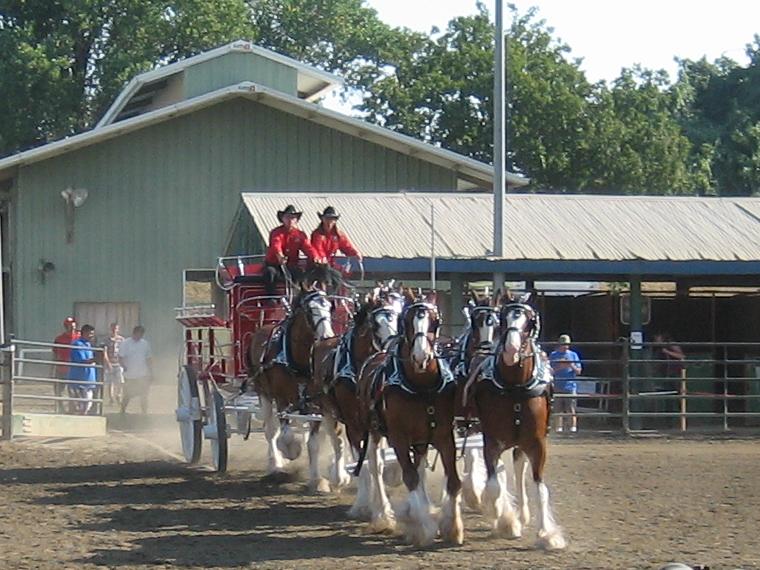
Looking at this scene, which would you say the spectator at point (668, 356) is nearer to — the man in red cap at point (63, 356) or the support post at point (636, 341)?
the support post at point (636, 341)

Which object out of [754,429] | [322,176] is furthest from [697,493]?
[322,176]

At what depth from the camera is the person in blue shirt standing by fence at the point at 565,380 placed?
21.5 metres

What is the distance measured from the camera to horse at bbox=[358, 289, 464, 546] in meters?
10.9

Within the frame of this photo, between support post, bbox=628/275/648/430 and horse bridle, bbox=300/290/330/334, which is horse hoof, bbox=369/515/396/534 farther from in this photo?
support post, bbox=628/275/648/430

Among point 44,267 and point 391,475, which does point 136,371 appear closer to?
point 44,267

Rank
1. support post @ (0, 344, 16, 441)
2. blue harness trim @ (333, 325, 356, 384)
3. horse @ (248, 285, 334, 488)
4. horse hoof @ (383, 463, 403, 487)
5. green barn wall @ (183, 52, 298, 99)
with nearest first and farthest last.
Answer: horse hoof @ (383, 463, 403, 487) → blue harness trim @ (333, 325, 356, 384) → horse @ (248, 285, 334, 488) → support post @ (0, 344, 16, 441) → green barn wall @ (183, 52, 298, 99)

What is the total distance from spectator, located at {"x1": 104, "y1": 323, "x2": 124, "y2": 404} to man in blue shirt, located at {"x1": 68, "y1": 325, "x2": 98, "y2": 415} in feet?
4.74

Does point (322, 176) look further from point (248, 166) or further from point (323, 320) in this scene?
point (323, 320)

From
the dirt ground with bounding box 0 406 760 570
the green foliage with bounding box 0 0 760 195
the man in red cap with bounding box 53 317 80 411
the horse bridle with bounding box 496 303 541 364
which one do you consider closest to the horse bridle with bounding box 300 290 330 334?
the dirt ground with bounding box 0 406 760 570

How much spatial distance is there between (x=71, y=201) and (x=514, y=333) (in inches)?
959

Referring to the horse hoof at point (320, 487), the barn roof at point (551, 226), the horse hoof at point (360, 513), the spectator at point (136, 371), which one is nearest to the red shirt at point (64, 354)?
the spectator at point (136, 371)

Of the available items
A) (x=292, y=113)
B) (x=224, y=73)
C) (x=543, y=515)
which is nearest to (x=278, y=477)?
(x=543, y=515)

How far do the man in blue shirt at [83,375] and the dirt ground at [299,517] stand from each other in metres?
3.58

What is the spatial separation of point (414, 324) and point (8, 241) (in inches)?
1029
